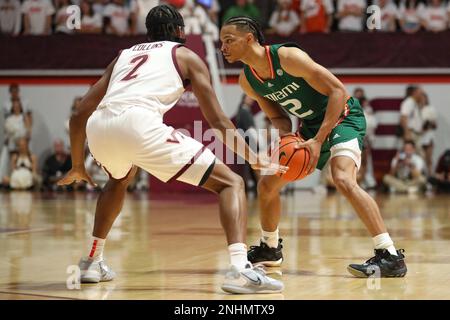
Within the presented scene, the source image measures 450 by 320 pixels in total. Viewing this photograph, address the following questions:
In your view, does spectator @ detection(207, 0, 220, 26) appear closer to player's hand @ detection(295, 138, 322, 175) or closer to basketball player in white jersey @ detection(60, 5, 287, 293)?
player's hand @ detection(295, 138, 322, 175)

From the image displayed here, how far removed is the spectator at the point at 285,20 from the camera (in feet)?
56.7

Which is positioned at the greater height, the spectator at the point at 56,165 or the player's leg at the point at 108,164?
the spectator at the point at 56,165

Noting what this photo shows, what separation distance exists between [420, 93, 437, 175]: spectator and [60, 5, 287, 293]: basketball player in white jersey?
11.6 metres

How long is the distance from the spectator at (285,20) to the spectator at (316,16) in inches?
10.4

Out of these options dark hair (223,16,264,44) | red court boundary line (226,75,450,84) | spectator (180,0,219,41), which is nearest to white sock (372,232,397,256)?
dark hair (223,16,264,44)

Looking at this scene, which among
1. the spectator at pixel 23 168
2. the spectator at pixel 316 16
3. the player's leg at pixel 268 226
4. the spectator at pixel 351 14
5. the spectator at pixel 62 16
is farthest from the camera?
the spectator at pixel 62 16

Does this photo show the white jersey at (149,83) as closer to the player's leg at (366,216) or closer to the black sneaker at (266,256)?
the player's leg at (366,216)

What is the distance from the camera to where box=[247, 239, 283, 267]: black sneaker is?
267 inches

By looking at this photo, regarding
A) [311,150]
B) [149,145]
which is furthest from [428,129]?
[149,145]

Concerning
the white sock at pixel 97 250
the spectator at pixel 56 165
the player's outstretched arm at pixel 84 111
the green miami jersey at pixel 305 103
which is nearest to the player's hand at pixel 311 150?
the green miami jersey at pixel 305 103

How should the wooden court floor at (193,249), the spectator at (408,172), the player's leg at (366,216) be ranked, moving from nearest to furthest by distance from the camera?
the wooden court floor at (193,249), the player's leg at (366,216), the spectator at (408,172)

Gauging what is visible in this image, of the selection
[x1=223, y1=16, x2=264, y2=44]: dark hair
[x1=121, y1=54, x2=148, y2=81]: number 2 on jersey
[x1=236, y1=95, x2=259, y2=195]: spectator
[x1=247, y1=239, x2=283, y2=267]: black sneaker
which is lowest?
Result: [x1=247, y1=239, x2=283, y2=267]: black sneaker

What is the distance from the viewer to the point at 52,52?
17547 millimetres
